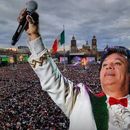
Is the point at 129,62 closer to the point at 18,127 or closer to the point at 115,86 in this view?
the point at 115,86

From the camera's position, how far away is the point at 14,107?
892 inches

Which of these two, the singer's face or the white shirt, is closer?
the white shirt

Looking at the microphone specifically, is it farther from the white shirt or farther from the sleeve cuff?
the white shirt

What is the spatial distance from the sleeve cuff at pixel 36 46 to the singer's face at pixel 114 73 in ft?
1.66

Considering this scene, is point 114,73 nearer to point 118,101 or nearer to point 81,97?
point 118,101

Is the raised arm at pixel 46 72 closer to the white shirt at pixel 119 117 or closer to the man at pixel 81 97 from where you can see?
the man at pixel 81 97

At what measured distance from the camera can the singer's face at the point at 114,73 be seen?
95.3 inches

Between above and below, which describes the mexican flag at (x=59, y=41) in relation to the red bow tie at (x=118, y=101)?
above

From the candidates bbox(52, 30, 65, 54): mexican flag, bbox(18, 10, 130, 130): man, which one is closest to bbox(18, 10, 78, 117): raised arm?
bbox(18, 10, 130, 130): man

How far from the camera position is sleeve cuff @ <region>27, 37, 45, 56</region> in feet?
7.49

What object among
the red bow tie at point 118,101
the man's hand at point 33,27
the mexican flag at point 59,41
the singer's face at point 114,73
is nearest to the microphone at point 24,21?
the man's hand at point 33,27

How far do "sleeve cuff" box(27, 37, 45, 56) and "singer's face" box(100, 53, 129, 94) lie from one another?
51 cm

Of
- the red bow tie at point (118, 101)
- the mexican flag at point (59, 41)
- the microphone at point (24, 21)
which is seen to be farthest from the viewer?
the mexican flag at point (59, 41)

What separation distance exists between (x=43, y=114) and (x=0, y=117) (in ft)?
8.09
